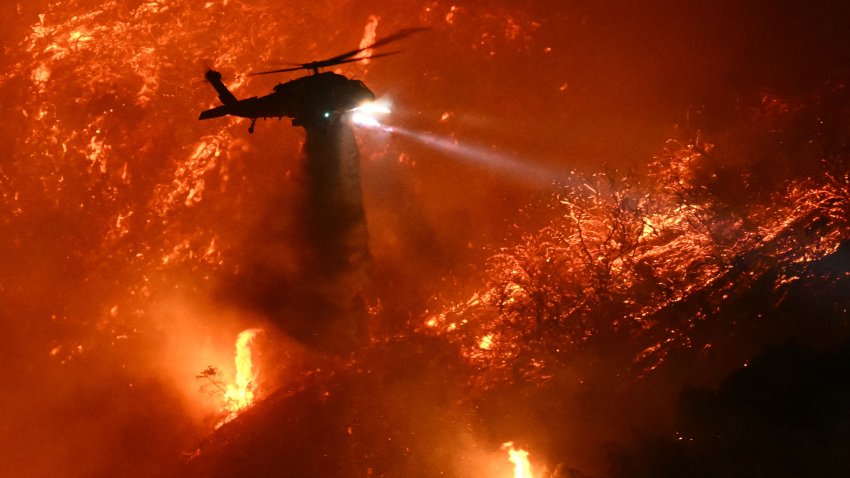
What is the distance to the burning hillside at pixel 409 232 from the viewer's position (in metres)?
13.7

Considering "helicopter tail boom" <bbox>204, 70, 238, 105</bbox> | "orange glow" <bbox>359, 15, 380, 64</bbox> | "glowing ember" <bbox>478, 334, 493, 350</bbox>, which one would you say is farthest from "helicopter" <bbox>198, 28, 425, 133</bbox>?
"glowing ember" <bbox>478, 334, 493, 350</bbox>

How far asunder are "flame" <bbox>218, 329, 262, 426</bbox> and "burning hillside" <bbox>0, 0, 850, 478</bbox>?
8 centimetres

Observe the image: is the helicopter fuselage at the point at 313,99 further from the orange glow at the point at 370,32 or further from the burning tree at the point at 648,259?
the burning tree at the point at 648,259

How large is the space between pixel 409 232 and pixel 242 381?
7213 mm

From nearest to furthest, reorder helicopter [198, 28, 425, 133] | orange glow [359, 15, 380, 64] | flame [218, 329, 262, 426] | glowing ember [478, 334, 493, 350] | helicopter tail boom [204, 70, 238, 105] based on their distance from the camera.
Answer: helicopter [198, 28, 425, 133]
helicopter tail boom [204, 70, 238, 105]
glowing ember [478, 334, 493, 350]
flame [218, 329, 262, 426]
orange glow [359, 15, 380, 64]

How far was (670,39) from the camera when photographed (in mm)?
17516

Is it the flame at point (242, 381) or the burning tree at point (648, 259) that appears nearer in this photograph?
the burning tree at point (648, 259)

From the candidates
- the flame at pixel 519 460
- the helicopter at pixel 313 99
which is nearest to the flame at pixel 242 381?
the helicopter at pixel 313 99

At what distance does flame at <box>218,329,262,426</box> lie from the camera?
738 inches

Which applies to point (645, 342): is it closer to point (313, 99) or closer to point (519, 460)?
point (519, 460)

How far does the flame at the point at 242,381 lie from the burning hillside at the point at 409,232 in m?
0.08

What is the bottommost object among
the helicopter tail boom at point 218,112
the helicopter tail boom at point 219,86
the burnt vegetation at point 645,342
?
the burnt vegetation at point 645,342

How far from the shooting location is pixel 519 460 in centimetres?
1294

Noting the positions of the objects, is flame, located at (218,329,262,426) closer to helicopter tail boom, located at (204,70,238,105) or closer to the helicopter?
helicopter tail boom, located at (204,70,238,105)
